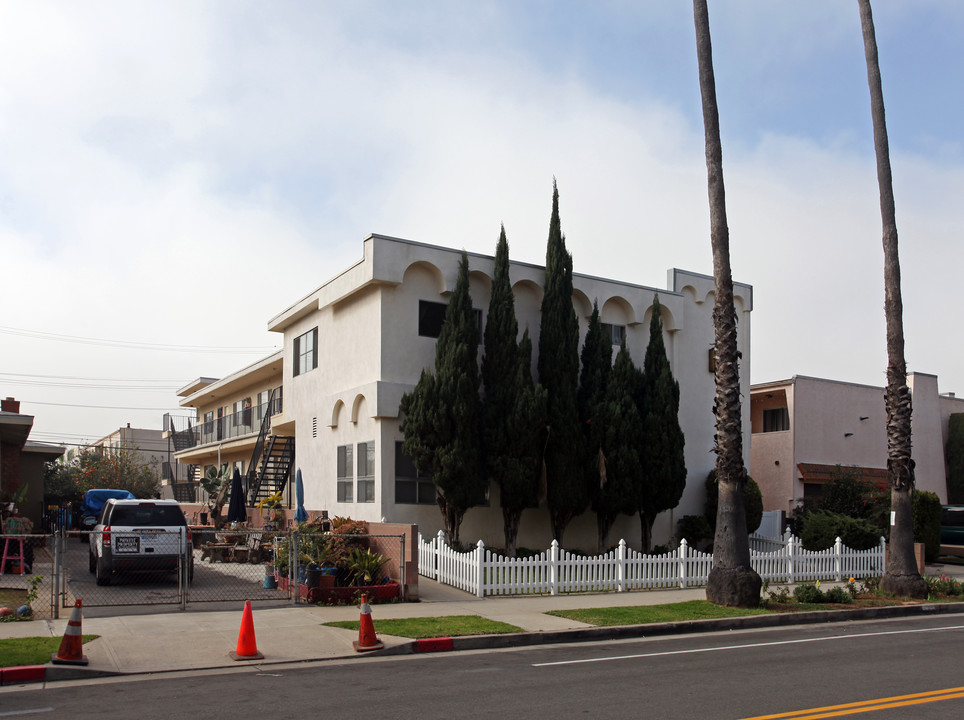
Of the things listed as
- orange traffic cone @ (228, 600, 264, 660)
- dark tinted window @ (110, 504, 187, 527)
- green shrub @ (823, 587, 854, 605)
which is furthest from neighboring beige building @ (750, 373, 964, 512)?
orange traffic cone @ (228, 600, 264, 660)

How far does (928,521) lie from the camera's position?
26.5 metres

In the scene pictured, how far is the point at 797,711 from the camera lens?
8.20 meters

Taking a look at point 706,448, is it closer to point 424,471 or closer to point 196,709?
point 424,471

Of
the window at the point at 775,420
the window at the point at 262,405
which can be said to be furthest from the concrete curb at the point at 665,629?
the window at the point at 262,405

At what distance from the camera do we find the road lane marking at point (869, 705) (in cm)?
798

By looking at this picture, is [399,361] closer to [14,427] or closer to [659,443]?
[659,443]

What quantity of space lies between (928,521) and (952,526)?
299 centimetres

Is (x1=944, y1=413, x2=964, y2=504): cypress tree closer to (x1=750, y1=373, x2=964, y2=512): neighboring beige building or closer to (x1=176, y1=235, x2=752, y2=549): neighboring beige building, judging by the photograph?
(x1=750, y1=373, x2=964, y2=512): neighboring beige building

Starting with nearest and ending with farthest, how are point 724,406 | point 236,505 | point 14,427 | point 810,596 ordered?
1. point 724,406
2. point 810,596
3. point 14,427
4. point 236,505

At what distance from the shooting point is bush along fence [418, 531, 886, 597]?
58.6 feet

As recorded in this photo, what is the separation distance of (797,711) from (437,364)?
46.5ft

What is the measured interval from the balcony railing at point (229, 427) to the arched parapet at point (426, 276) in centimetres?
1162

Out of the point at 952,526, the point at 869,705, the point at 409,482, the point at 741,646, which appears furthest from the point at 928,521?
the point at 869,705

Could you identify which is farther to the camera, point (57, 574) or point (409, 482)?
point (409, 482)
